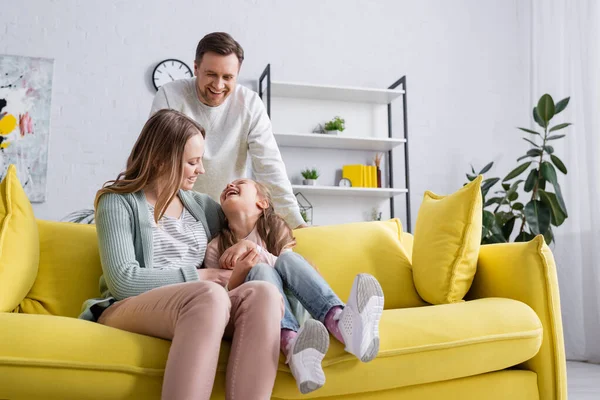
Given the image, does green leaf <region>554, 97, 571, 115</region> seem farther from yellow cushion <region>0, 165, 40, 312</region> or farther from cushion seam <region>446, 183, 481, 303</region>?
yellow cushion <region>0, 165, 40, 312</region>

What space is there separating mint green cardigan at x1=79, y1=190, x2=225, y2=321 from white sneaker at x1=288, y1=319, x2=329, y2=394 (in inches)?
15.2

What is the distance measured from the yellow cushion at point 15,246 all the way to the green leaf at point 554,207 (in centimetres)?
293

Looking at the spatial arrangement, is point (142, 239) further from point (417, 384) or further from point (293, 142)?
point (293, 142)

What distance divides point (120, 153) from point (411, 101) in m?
2.09

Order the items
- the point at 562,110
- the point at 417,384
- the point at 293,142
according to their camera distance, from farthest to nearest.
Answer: the point at 293,142
the point at 562,110
the point at 417,384

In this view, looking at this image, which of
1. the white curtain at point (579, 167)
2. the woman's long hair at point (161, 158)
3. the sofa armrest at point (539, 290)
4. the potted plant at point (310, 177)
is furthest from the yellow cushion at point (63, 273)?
the white curtain at point (579, 167)

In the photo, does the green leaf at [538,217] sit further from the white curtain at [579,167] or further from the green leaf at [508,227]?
the white curtain at [579,167]

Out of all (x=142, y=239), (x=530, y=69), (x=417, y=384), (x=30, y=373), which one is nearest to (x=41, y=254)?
(x=142, y=239)

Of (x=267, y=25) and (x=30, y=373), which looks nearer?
(x=30, y=373)

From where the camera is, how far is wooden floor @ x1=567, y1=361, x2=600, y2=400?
2521 millimetres

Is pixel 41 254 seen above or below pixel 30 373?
above

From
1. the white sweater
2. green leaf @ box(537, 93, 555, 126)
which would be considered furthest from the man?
green leaf @ box(537, 93, 555, 126)

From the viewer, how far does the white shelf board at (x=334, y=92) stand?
12.6ft

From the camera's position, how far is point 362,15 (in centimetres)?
429
